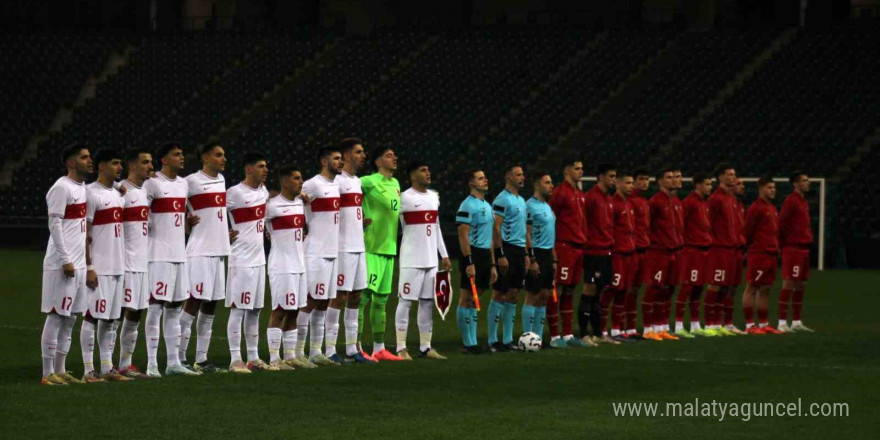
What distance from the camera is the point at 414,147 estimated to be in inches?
1513

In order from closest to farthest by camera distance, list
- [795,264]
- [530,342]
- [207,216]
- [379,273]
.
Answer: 1. [207,216]
2. [379,273]
3. [530,342]
4. [795,264]

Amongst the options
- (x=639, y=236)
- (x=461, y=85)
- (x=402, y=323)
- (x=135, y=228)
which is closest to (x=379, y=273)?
(x=402, y=323)

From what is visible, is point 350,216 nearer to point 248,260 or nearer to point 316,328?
point 316,328

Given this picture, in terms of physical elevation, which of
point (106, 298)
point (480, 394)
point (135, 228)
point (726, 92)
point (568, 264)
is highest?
point (726, 92)

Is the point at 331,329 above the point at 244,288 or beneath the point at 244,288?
beneath

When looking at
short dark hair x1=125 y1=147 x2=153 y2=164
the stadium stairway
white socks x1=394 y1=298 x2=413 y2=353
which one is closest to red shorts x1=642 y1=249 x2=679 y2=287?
white socks x1=394 y1=298 x2=413 y2=353

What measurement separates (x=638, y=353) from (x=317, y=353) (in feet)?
10.9

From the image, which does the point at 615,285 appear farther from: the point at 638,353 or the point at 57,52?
the point at 57,52

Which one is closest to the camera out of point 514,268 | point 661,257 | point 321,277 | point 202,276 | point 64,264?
point 64,264

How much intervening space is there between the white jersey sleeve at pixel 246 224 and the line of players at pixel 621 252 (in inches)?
88.9

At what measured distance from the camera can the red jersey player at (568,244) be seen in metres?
15.5

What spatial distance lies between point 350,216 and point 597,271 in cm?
331

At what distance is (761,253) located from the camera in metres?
17.2

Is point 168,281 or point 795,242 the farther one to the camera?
point 795,242
